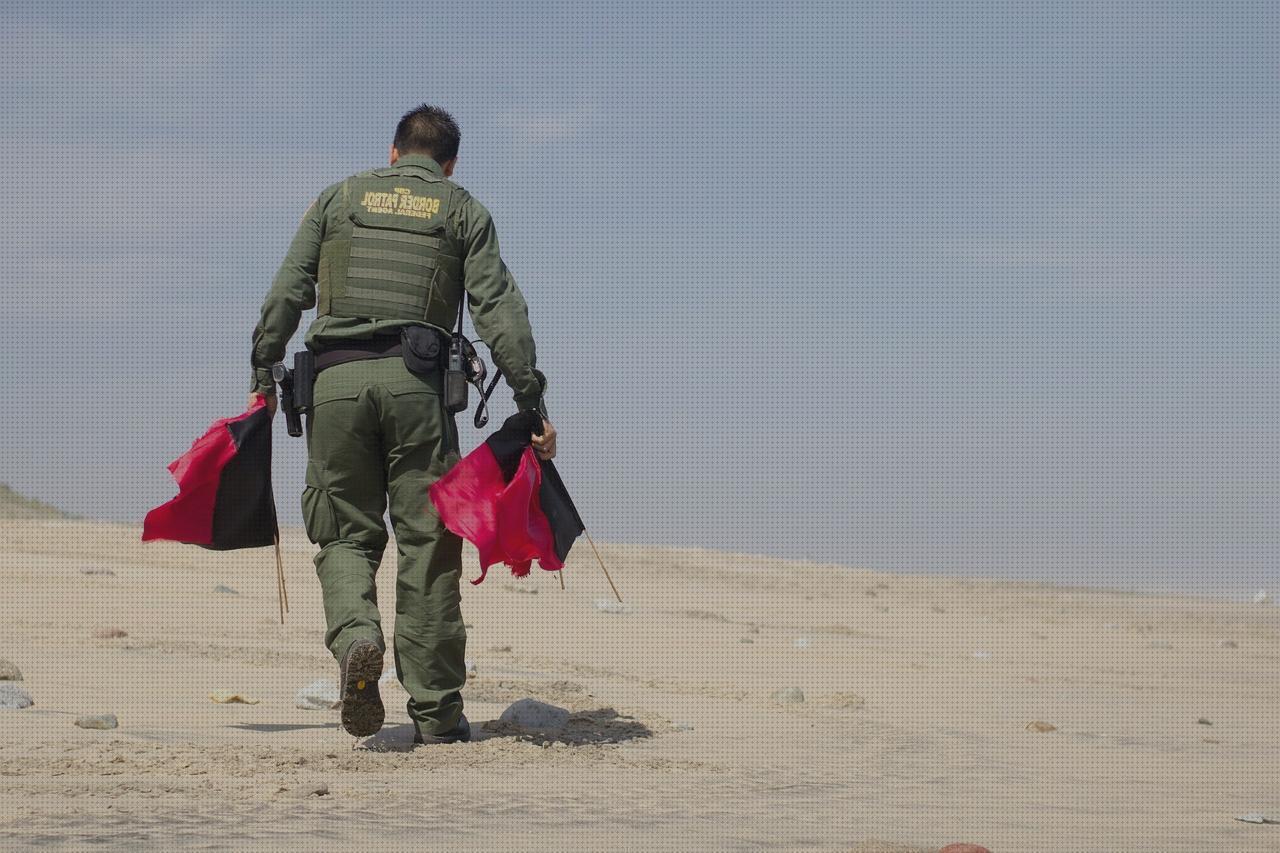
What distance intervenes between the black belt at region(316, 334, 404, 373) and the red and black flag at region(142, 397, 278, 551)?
515 mm

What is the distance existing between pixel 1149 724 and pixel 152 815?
20.1 feet

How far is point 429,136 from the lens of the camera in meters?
5.95

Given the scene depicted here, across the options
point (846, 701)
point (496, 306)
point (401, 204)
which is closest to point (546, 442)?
point (496, 306)

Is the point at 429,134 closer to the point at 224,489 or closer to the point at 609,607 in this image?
the point at 224,489

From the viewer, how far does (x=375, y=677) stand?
17.3ft

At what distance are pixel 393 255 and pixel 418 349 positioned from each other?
39 cm

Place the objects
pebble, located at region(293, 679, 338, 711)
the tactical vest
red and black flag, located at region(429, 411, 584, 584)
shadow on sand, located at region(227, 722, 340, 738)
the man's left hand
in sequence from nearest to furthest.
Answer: red and black flag, located at region(429, 411, 584, 584), the tactical vest, the man's left hand, shadow on sand, located at region(227, 722, 340, 738), pebble, located at region(293, 679, 338, 711)

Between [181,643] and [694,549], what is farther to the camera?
[694,549]

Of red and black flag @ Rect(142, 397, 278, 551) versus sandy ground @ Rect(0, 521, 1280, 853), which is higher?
red and black flag @ Rect(142, 397, 278, 551)

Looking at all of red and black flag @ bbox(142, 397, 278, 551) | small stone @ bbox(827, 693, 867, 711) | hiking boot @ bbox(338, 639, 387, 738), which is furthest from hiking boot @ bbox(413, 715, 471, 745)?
small stone @ bbox(827, 693, 867, 711)

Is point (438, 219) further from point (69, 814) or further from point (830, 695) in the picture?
point (830, 695)

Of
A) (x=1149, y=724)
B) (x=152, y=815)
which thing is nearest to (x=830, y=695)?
(x=1149, y=724)

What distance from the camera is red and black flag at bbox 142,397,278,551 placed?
606 centimetres

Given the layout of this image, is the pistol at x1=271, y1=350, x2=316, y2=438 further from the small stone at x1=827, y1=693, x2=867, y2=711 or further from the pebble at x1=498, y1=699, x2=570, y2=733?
the small stone at x1=827, y1=693, x2=867, y2=711
